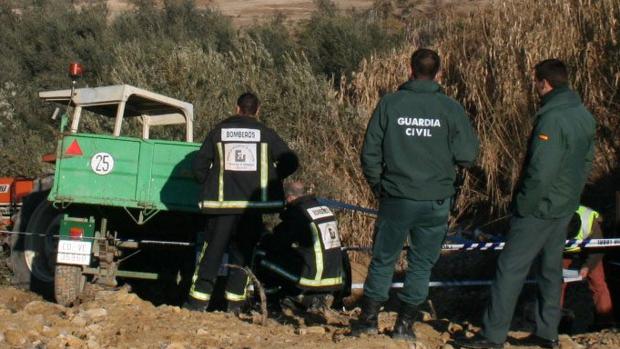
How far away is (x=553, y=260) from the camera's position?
21.1ft

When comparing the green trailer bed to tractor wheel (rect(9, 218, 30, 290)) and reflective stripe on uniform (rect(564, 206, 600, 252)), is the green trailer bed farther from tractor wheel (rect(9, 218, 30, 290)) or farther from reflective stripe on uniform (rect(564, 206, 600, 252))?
reflective stripe on uniform (rect(564, 206, 600, 252))

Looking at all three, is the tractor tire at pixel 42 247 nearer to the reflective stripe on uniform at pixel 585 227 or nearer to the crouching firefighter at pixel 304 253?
the crouching firefighter at pixel 304 253

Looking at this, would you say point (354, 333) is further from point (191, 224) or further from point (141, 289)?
point (141, 289)

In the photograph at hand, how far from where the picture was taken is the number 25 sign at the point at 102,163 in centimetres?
903

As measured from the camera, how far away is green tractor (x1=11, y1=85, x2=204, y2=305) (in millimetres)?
9016

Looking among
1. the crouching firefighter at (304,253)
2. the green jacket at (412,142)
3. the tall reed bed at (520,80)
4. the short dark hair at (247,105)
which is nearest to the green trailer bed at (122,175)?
the crouching firefighter at (304,253)

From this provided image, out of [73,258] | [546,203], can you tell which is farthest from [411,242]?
[73,258]

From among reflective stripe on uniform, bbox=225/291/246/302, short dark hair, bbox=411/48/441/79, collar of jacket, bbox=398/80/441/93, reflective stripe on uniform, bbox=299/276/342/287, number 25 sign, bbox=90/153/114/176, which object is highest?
short dark hair, bbox=411/48/441/79

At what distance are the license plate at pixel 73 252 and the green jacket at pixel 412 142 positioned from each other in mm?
3646

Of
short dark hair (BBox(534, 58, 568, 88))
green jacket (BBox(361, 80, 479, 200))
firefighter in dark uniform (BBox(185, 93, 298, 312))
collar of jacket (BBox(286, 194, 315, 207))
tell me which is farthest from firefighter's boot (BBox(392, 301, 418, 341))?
collar of jacket (BBox(286, 194, 315, 207))

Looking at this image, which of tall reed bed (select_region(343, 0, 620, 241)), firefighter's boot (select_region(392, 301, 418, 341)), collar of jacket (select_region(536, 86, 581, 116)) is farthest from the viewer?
tall reed bed (select_region(343, 0, 620, 241))

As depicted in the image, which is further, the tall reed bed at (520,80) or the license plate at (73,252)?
the tall reed bed at (520,80)

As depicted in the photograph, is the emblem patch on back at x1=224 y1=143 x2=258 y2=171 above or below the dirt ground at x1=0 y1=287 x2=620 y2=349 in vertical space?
above

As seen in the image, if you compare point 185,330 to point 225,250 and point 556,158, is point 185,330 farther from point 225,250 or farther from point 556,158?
point 556,158
